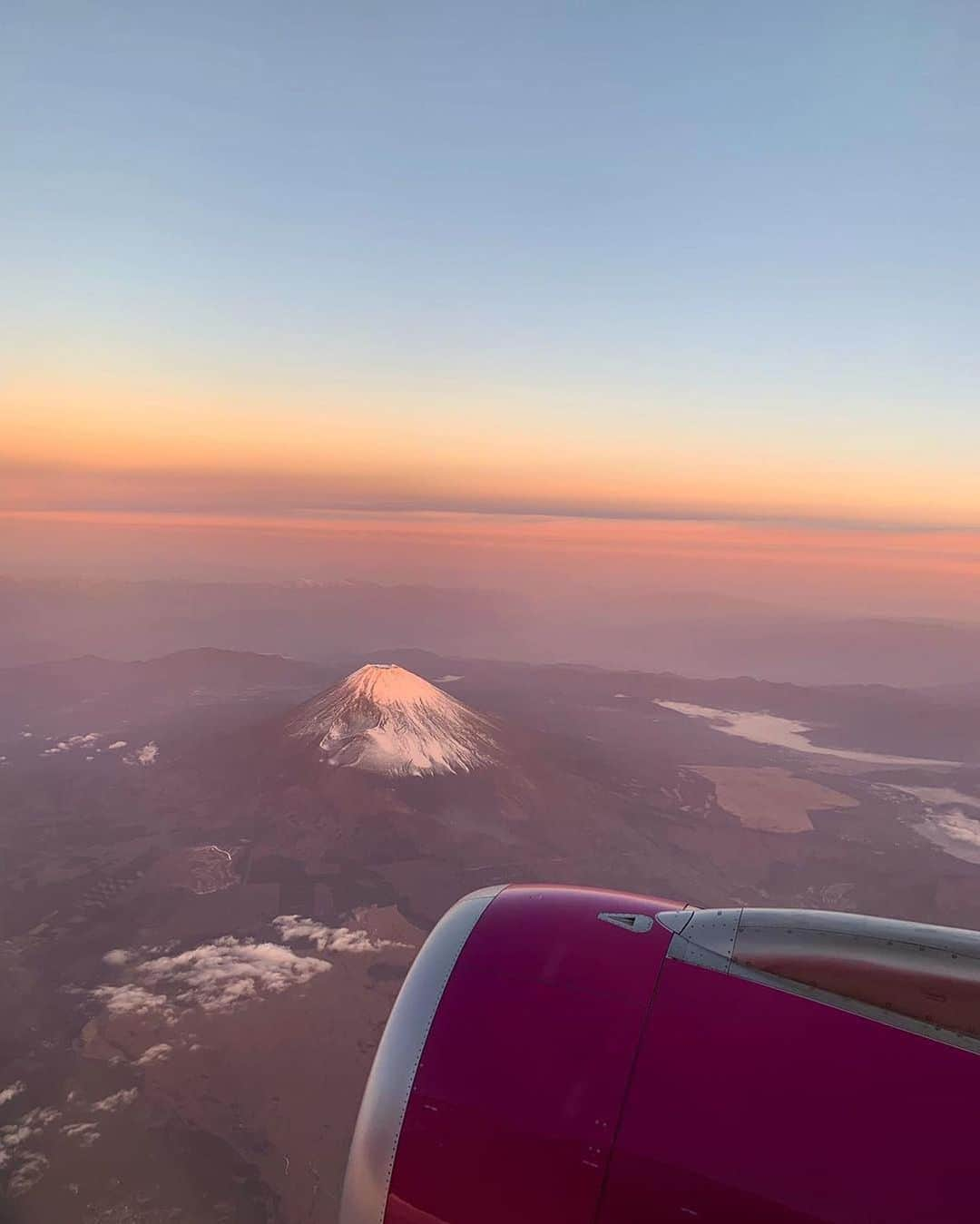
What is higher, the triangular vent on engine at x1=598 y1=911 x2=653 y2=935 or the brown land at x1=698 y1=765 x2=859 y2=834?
the triangular vent on engine at x1=598 y1=911 x2=653 y2=935

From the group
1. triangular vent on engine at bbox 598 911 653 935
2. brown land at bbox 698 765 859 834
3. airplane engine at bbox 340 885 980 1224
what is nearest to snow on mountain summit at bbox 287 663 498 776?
brown land at bbox 698 765 859 834

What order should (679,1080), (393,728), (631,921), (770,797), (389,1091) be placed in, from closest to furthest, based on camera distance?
(679,1080) < (389,1091) < (631,921) < (393,728) < (770,797)

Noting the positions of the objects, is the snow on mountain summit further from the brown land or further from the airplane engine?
the airplane engine

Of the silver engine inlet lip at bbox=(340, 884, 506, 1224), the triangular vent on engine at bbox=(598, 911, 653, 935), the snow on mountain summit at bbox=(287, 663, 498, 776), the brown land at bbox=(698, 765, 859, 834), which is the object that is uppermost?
the triangular vent on engine at bbox=(598, 911, 653, 935)

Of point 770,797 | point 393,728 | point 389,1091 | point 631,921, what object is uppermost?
point 631,921

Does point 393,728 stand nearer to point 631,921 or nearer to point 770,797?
point 770,797

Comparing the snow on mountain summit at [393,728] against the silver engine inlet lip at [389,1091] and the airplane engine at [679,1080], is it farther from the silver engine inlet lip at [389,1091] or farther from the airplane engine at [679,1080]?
the airplane engine at [679,1080]

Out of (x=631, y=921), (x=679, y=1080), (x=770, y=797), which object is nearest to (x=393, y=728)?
(x=770, y=797)

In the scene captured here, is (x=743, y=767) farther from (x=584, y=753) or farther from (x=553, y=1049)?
(x=553, y=1049)

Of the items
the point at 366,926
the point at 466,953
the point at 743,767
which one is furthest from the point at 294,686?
the point at 466,953
